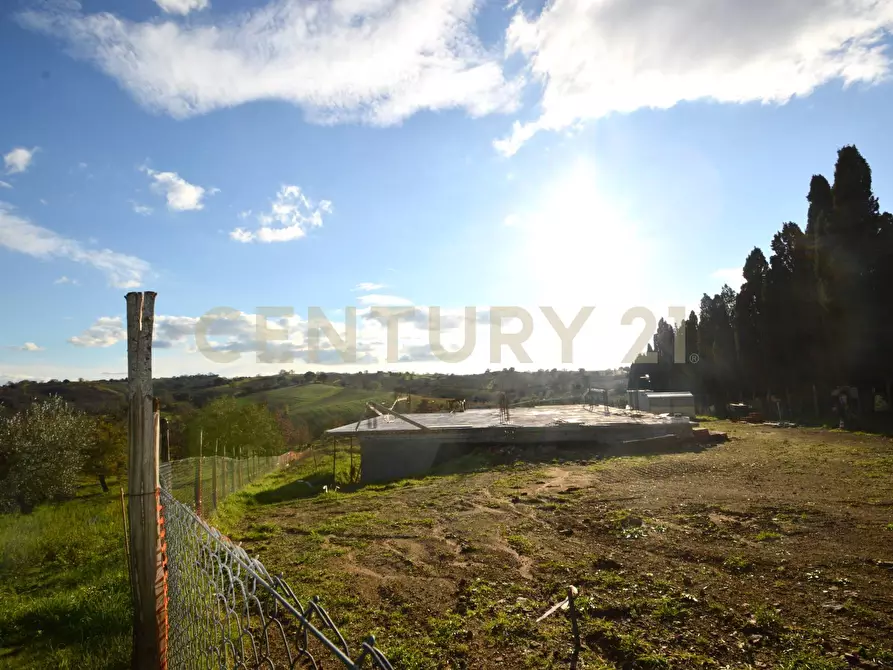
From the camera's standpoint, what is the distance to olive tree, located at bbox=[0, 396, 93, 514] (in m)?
17.3

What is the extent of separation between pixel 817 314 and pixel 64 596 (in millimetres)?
33675

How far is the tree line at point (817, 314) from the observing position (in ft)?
80.3

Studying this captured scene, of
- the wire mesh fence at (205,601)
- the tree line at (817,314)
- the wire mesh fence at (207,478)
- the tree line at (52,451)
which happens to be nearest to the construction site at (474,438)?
the wire mesh fence at (207,478)

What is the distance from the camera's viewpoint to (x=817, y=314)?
28.3 m

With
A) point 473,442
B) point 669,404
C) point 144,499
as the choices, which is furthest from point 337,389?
point 144,499

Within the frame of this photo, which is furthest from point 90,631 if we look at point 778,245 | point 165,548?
point 778,245

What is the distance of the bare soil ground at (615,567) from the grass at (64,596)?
193 cm

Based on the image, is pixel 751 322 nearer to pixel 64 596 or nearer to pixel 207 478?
pixel 207 478

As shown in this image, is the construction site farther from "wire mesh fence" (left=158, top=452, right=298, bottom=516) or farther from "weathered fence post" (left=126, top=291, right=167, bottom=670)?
"weathered fence post" (left=126, top=291, right=167, bottom=670)

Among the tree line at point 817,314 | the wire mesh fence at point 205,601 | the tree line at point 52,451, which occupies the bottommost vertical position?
the tree line at point 52,451

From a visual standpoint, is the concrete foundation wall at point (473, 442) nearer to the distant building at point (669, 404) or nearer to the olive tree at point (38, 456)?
the olive tree at point (38, 456)

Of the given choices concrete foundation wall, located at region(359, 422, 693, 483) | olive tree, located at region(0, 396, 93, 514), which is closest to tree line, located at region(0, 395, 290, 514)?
olive tree, located at region(0, 396, 93, 514)

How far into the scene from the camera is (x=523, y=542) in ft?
25.6

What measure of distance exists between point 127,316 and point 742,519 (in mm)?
9225
